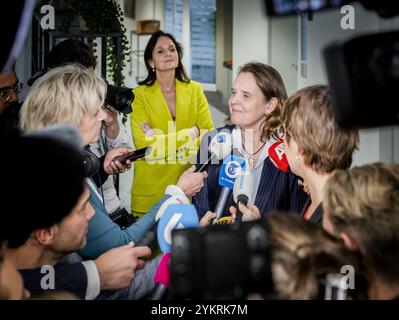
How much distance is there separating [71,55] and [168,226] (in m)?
1.58

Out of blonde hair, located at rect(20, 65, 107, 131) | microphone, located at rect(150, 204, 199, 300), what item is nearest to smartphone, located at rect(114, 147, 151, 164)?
blonde hair, located at rect(20, 65, 107, 131)

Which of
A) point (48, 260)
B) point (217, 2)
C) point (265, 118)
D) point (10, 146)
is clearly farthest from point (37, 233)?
point (217, 2)

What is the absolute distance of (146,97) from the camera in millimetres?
3104

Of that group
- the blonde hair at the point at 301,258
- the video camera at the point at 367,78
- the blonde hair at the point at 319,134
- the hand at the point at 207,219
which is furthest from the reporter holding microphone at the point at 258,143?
the video camera at the point at 367,78

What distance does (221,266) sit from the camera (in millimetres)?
1136

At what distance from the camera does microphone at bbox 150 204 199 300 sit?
144 cm

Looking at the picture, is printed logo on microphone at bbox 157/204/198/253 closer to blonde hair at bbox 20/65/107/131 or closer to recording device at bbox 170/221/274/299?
→ recording device at bbox 170/221/274/299

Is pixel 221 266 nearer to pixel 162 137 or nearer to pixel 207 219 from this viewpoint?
pixel 207 219

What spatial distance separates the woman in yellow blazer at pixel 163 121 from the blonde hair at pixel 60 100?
1.07 meters

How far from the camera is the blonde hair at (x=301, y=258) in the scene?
1122 mm

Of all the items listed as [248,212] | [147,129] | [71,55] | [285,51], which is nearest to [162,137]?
[147,129]

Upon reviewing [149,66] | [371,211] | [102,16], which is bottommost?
[371,211]

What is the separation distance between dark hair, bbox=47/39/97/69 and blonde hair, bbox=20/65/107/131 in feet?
3.14

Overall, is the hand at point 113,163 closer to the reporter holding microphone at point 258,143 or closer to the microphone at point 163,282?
the reporter holding microphone at point 258,143
